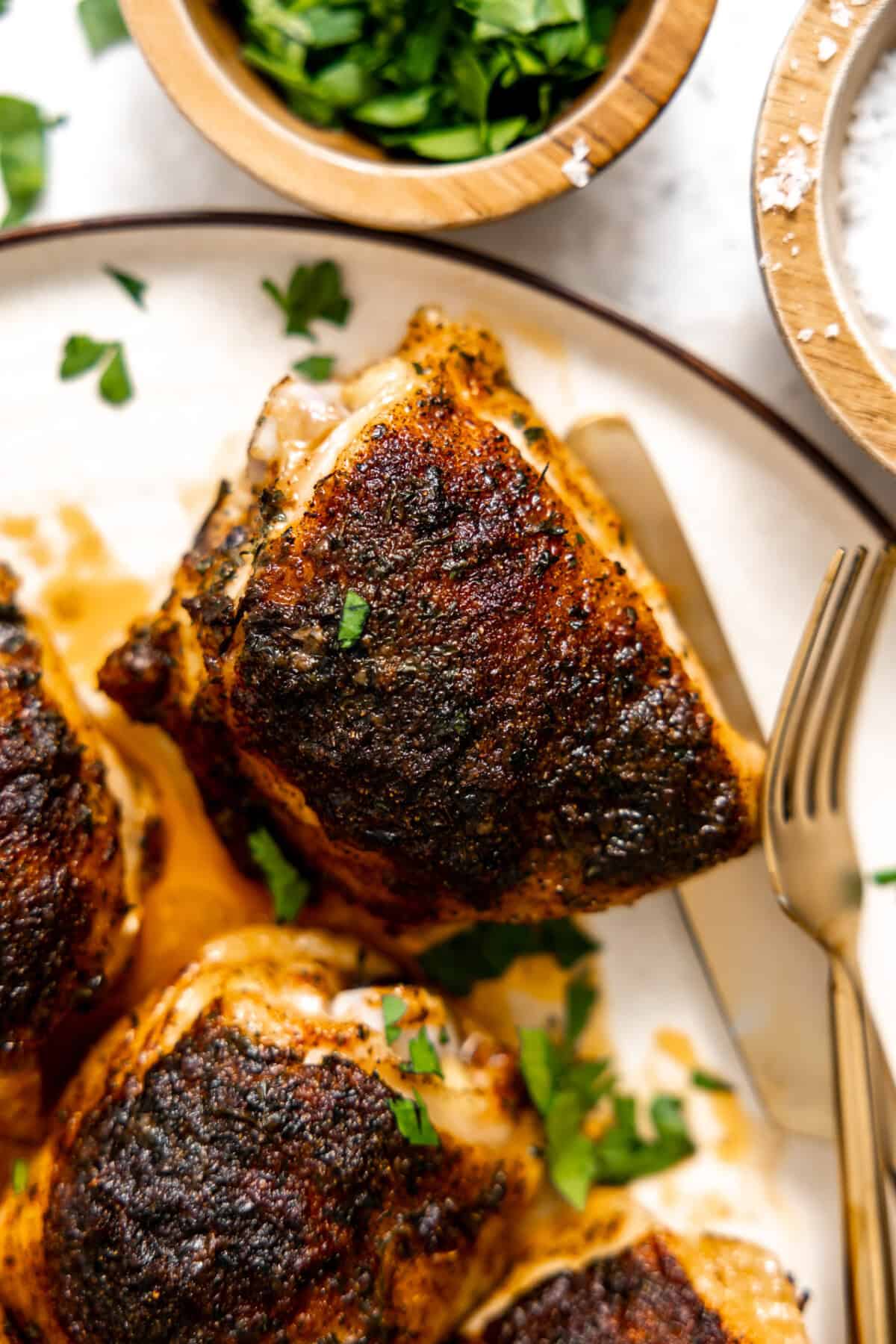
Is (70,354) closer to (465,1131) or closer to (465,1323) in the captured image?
(465,1131)

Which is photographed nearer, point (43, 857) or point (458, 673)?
point (458, 673)

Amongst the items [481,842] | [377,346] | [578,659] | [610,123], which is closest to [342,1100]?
[481,842]

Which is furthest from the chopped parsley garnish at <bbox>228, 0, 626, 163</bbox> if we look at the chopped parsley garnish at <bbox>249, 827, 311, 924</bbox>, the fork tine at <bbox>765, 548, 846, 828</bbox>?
the chopped parsley garnish at <bbox>249, 827, 311, 924</bbox>

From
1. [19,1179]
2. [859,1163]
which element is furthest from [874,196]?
[19,1179]

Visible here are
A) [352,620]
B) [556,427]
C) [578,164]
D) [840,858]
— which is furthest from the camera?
[556,427]

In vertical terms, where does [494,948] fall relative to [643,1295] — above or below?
above

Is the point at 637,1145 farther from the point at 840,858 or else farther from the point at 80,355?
the point at 80,355
